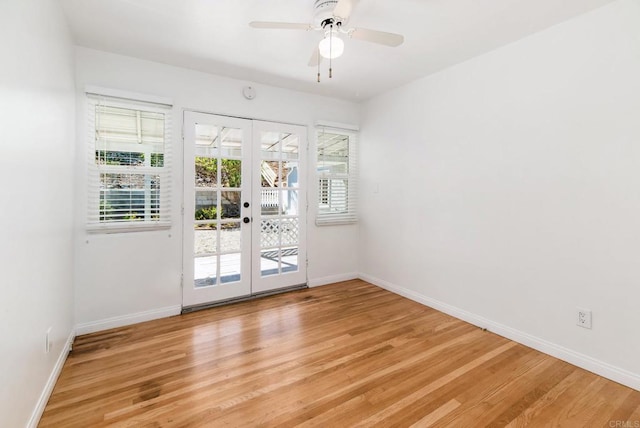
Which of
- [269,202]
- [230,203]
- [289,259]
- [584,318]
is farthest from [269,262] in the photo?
[584,318]

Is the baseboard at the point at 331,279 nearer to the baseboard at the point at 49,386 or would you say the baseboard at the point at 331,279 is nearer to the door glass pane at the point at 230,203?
the door glass pane at the point at 230,203

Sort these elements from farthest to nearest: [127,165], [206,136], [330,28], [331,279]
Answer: [331,279], [206,136], [127,165], [330,28]

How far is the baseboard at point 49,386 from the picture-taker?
1588 millimetres

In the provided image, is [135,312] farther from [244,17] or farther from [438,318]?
[438,318]

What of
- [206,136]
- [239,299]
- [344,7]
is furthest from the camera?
[239,299]

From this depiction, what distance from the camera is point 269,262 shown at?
3.73 meters

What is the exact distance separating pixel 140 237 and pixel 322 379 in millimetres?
2207

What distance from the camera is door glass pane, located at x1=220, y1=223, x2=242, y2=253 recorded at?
3375mm

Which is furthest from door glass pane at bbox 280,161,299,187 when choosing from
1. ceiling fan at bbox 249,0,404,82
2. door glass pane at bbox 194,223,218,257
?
ceiling fan at bbox 249,0,404,82

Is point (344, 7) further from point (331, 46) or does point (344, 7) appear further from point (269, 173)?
point (269, 173)

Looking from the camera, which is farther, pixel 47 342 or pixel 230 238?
pixel 230 238

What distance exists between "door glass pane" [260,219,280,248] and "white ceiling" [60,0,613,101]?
170cm

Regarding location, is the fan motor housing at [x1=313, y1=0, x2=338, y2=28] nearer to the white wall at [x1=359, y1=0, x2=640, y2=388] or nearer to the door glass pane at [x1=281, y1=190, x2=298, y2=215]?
the white wall at [x1=359, y1=0, x2=640, y2=388]

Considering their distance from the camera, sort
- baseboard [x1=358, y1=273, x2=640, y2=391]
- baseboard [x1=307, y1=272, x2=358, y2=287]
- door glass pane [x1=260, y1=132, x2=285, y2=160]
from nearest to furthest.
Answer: baseboard [x1=358, y1=273, x2=640, y2=391] → door glass pane [x1=260, y1=132, x2=285, y2=160] → baseboard [x1=307, y1=272, x2=358, y2=287]
